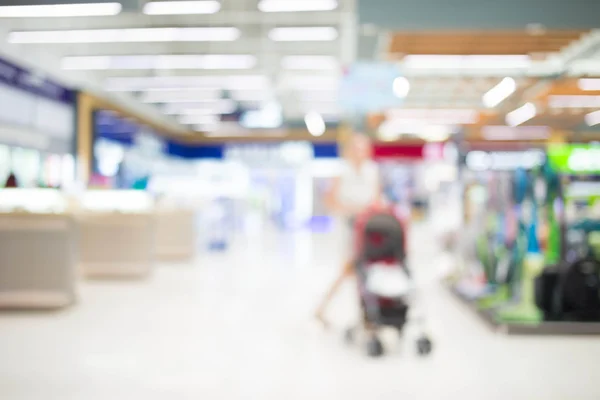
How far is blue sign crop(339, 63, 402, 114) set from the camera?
747 centimetres

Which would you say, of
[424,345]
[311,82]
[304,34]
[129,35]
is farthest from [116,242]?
[311,82]

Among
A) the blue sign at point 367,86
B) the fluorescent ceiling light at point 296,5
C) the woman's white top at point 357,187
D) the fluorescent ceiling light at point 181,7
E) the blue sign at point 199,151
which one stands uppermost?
the fluorescent ceiling light at point 296,5

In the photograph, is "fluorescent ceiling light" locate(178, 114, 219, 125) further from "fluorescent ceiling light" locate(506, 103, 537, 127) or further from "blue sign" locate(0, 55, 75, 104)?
"fluorescent ceiling light" locate(506, 103, 537, 127)

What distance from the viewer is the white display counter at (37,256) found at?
549cm

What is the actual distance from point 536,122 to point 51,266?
15.9m

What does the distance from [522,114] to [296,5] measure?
31.8 ft

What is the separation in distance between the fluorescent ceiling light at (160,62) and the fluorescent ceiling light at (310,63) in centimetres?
75

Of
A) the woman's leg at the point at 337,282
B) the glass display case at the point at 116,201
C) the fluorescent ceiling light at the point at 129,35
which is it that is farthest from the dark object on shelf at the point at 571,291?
the fluorescent ceiling light at the point at 129,35

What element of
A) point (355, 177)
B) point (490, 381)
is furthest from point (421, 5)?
point (490, 381)

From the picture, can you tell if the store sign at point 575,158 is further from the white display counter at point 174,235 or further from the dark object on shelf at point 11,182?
the white display counter at point 174,235

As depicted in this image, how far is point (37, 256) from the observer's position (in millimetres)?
5512

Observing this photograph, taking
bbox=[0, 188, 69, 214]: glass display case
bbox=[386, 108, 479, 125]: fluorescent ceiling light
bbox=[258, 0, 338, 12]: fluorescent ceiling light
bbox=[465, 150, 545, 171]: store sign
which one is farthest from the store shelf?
bbox=[386, 108, 479, 125]: fluorescent ceiling light

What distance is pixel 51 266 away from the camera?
551 cm

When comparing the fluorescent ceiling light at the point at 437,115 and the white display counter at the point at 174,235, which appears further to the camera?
the fluorescent ceiling light at the point at 437,115
